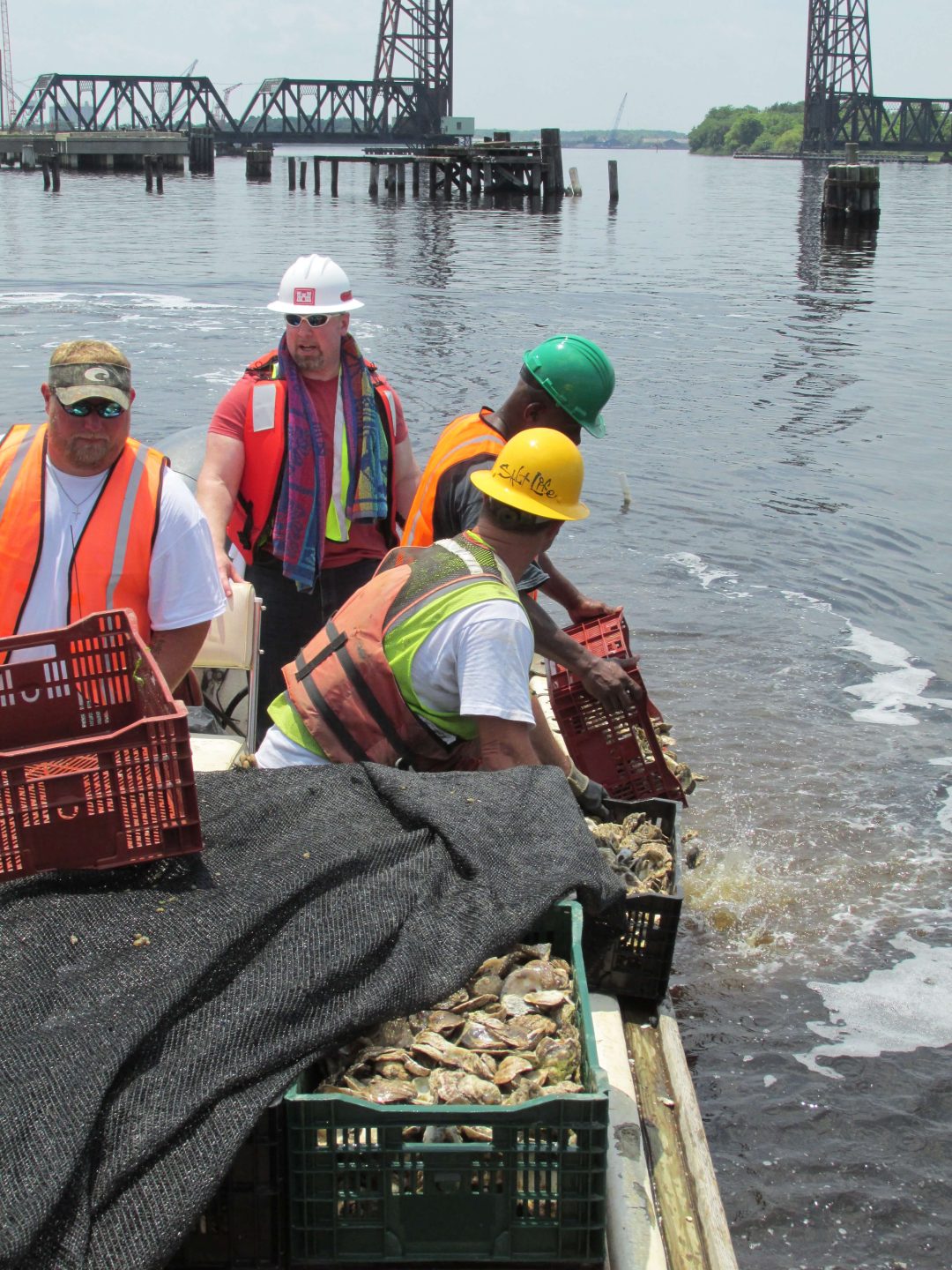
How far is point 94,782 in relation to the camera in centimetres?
286

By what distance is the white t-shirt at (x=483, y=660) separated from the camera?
3.21 m

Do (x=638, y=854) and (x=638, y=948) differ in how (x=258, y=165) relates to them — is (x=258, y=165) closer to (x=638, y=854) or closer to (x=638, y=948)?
(x=638, y=854)

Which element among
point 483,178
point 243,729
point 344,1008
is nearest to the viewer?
point 344,1008

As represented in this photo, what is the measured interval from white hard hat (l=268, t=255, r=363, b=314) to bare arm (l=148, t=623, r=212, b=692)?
137 cm

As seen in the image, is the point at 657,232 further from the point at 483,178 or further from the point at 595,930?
the point at 595,930

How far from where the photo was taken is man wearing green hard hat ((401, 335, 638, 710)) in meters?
4.20

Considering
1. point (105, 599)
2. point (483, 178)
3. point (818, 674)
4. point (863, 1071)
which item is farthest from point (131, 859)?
point (483, 178)

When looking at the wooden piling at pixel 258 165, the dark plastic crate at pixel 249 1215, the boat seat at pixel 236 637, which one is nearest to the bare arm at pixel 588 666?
the boat seat at pixel 236 637

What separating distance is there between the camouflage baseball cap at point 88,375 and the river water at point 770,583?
2.92m

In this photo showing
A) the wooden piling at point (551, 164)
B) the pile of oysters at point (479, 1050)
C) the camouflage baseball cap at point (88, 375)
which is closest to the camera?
the pile of oysters at point (479, 1050)

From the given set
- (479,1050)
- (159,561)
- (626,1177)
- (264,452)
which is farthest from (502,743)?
(264,452)

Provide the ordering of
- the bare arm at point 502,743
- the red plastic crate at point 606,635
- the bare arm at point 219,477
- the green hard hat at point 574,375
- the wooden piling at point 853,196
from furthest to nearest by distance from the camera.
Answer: the wooden piling at point 853,196 < the red plastic crate at point 606,635 < the bare arm at point 219,477 < the green hard hat at point 574,375 < the bare arm at point 502,743

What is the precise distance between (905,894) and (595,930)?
2636mm

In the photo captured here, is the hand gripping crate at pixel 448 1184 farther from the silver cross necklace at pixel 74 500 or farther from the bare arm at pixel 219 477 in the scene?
the bare arm at pixel 219 477
